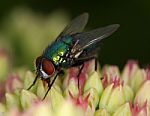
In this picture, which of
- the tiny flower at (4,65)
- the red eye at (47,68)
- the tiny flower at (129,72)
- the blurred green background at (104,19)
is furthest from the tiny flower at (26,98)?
the blurred green background at (104,19)

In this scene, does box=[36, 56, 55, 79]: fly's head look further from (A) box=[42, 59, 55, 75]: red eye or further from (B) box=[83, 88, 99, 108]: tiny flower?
(B) box=[83, 88, 99, 108]: tiny flower

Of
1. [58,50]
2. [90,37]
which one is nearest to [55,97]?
[58,50]

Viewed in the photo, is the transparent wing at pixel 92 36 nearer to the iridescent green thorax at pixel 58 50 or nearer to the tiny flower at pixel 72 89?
the iridescent green thorax at pixel 58 50

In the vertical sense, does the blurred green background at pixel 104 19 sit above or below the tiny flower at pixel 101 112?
above

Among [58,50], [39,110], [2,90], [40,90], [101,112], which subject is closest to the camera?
[39,110]

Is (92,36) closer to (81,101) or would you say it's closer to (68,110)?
(81,101)

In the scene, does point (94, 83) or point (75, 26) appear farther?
point (75, 26)
